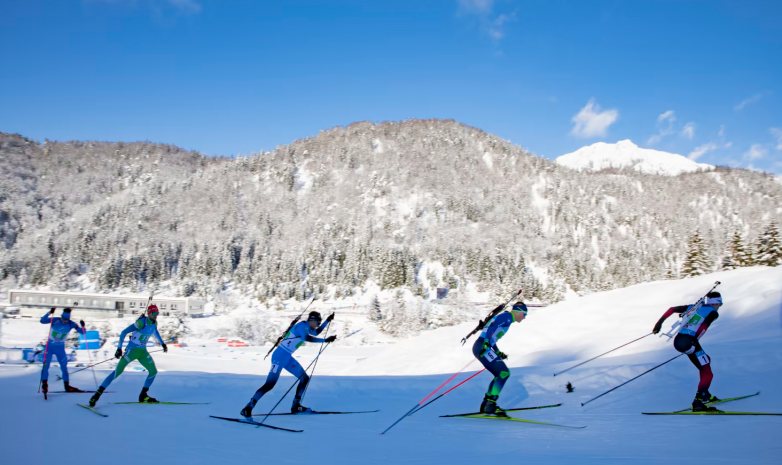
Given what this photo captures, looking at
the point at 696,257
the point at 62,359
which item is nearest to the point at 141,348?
the point at 62,359

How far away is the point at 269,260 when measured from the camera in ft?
391

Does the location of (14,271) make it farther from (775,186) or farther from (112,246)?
(775,186)

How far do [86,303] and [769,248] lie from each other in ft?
302

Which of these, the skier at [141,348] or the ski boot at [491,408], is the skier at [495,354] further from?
the skier at [141,348]

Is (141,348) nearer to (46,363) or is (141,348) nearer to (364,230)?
(46,363)

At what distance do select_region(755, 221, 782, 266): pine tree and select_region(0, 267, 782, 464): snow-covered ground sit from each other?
26384 mm

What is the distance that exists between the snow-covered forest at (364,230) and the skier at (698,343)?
234 ft

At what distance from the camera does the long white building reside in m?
72.3

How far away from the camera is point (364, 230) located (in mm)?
144875

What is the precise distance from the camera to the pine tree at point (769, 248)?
1497 inches

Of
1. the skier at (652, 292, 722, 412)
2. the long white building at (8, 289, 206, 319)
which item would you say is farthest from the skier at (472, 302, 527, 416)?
the long white building at (8, 289, 206, 319)

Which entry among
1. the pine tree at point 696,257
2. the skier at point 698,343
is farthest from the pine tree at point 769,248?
the skier at point 698,343

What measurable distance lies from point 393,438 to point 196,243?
14682cm

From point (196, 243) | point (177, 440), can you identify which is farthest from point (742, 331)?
point (196, 243)
